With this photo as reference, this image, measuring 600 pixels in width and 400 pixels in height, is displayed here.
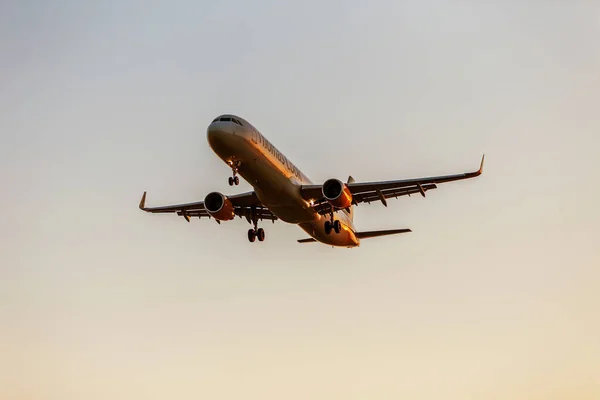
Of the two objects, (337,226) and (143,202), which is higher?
(143,202)

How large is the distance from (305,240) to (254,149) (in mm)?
12761

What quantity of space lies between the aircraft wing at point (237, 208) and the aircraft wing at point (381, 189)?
13.1ft

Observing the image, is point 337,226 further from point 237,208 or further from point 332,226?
point 237,208

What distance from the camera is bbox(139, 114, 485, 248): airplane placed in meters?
39.8

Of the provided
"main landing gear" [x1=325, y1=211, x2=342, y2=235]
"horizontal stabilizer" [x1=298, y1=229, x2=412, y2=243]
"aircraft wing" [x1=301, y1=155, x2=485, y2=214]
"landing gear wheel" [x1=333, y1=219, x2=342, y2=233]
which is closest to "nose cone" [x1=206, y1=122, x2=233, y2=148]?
"aircraft wing" [x1=301, y1=155, x2=485, y2=214]

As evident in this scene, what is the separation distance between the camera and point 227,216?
45.8 meters

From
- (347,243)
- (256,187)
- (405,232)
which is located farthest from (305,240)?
(256,187)

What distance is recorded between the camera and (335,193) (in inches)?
1697

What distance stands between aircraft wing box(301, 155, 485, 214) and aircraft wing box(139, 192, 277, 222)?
157 inches

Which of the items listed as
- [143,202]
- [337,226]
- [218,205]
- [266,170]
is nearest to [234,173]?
[266,170]

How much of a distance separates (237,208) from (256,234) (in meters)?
1.79

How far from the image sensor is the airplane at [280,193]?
130 feet

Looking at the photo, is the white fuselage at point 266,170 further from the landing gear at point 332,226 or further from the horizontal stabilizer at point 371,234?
the horizontal stabilizer at point 371,234

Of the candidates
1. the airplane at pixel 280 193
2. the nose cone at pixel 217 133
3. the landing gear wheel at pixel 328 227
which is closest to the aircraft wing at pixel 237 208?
the airplane at pixel 280 193
